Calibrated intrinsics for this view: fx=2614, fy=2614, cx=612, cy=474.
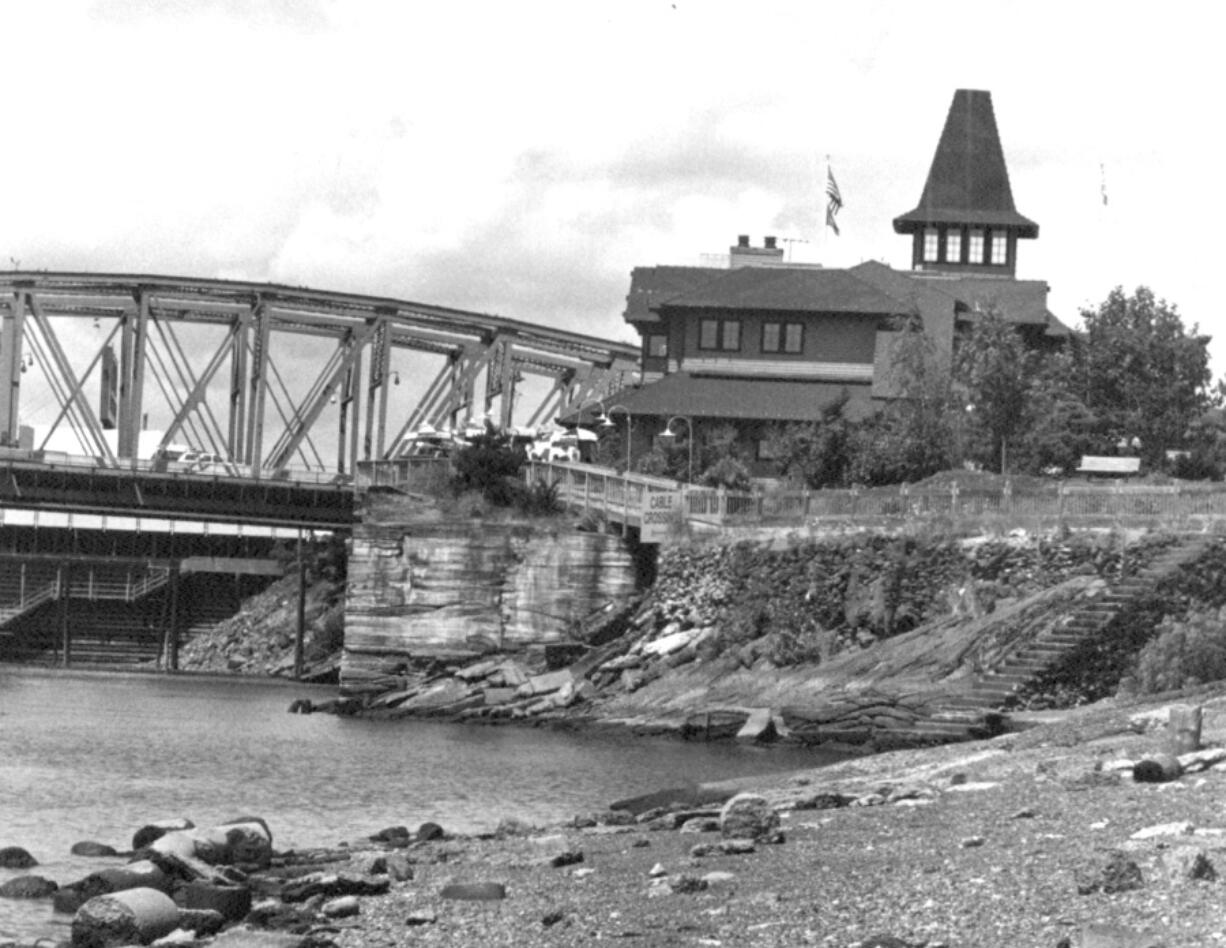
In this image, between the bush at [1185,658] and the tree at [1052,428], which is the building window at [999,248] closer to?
the tree at [1052,428]

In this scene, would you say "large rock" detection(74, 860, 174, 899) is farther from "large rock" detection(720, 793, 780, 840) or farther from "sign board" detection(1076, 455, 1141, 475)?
"sign board" detection(1076, 455, 1141, 475)

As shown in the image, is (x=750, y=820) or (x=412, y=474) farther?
(x=412, y=474)

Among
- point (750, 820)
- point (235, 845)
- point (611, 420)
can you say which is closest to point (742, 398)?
point (611, 420)

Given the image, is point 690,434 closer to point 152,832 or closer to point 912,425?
point 912,425

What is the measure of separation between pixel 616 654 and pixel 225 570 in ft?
240

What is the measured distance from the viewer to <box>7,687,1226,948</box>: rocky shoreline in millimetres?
25688

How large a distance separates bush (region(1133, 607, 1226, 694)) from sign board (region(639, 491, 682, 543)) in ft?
101

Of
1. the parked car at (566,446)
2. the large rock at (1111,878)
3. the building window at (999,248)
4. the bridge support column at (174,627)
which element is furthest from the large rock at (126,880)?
the building window at (999,248)

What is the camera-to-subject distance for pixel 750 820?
117ft

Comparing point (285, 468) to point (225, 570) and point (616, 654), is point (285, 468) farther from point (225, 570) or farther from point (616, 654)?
point (616, 654)

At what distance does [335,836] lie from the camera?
4675cm

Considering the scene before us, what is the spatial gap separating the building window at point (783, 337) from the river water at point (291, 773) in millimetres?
35478

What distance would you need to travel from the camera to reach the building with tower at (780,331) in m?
115

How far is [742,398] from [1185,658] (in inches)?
2169
